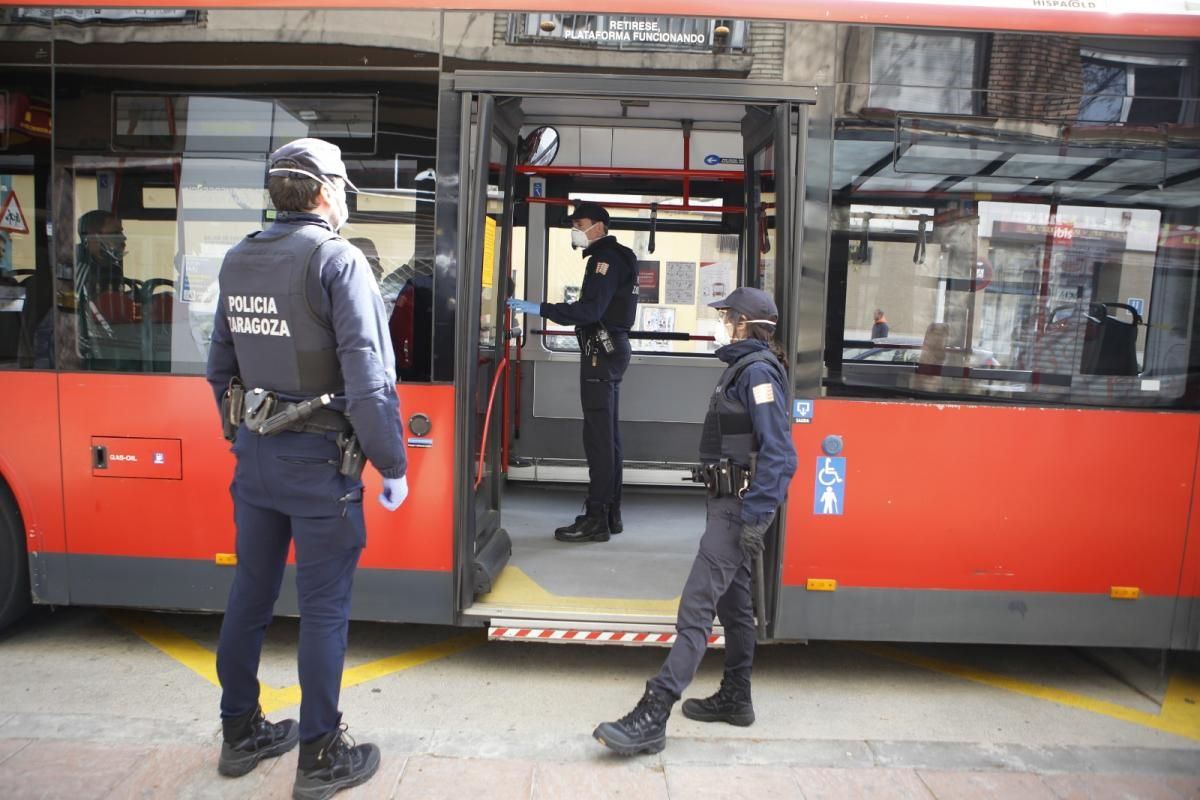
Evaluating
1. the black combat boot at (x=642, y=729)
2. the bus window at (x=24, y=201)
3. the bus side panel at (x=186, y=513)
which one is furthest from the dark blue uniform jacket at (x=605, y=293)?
the bus window at (x=24, y=201)

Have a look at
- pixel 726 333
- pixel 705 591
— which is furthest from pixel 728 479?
pixel 726 333

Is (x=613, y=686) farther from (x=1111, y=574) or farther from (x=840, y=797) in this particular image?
(x=1111, y=574)

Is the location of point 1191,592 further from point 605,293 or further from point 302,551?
point 302,551

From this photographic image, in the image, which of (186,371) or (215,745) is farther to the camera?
(186,371)

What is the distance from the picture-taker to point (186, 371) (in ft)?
12.8

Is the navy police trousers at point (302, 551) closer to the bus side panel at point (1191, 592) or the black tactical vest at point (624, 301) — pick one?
the black tactical vest at point (624, 301)

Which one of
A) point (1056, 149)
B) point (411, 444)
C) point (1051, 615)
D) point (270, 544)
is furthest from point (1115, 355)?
point (270, 544)

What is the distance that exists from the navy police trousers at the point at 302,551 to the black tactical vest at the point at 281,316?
20 cm

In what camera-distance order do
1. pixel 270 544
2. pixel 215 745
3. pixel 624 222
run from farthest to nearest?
1. pixel 624 222
2. pixel 215 745
3. pixel 270 544

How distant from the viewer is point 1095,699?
4.10 metres

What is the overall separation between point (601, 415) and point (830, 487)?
5.87 ft

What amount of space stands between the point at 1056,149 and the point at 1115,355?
96cm

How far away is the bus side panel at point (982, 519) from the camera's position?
3.80 metres

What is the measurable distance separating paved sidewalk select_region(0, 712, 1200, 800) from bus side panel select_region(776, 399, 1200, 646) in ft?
1.98
